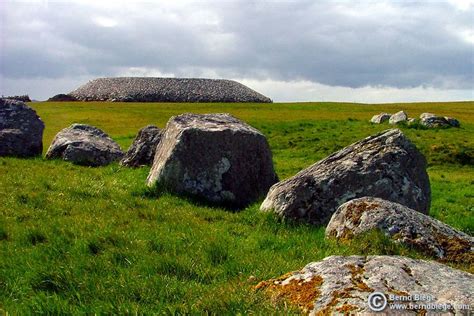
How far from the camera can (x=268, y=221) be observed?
1159cm

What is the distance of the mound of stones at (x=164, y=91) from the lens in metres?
126

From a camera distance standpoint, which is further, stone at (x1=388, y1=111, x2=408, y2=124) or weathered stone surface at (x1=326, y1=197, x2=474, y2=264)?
stone at (x1=388, y1=111, x2=408, y2=124)

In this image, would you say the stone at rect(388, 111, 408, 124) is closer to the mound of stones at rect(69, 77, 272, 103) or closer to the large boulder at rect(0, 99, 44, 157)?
the large boulder at rect(0, 99, 44, 157)

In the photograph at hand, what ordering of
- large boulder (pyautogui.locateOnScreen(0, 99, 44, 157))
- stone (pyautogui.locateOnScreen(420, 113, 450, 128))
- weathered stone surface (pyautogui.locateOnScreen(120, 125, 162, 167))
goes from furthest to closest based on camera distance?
stone (pyautogui.locateOnScreen(420, 113, 450, 128))
large boulder (pyautogui.locateOnScreen(0, 99, 44, 157))
weathered stone surface (pyautogui.locateOnScreen(120, 125, 162, 167))

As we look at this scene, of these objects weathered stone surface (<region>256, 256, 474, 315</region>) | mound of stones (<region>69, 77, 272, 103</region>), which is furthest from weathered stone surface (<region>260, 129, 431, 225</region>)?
mound of stones (<region>69, 77, 272, 103</region>)

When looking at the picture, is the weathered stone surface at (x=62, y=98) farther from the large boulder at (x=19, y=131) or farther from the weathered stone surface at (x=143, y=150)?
the weathered stone surface at (x=143, y=150)

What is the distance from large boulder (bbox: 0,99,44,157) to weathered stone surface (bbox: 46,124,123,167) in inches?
53.4

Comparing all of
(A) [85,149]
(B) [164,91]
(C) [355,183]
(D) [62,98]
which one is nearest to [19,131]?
(A) [85,149]

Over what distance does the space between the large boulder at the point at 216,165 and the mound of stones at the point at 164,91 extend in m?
110

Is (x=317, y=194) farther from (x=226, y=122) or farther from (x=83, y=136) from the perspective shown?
(x=83, y=136)

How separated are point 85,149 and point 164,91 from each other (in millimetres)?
108776

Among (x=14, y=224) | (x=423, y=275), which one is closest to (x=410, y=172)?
(x=423, y=275)

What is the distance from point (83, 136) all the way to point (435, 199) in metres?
17.3

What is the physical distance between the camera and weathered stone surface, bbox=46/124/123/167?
23.1 metres
